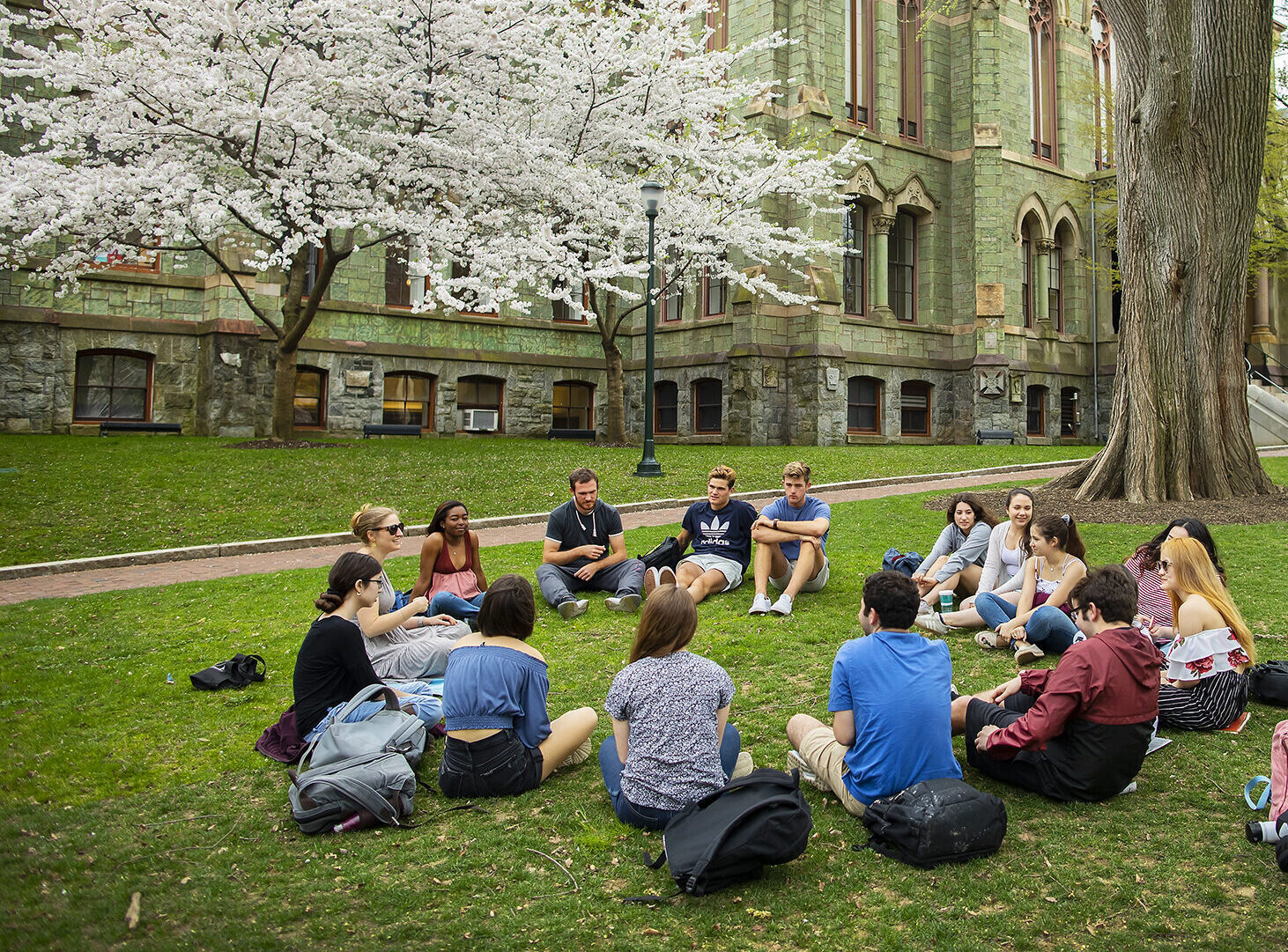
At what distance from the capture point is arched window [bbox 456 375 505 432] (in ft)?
86.3

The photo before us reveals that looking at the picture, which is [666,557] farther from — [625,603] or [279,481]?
[279,481]

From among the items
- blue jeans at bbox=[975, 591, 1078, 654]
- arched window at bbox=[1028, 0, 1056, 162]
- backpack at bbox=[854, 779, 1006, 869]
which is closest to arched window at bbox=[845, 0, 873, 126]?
arched window at bbox=[1028, 0, 1056, 162]

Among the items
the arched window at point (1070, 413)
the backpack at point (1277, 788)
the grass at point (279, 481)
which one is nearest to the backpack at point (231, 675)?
the backpack at point (1277, 788)

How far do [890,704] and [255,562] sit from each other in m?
8.92

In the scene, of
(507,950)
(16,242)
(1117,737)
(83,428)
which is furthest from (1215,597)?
(83,428)

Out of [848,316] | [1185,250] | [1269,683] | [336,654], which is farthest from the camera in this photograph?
[848,316]

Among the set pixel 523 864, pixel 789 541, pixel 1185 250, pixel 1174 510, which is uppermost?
pixel 1185 250

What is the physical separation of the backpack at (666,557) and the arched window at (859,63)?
21635mm

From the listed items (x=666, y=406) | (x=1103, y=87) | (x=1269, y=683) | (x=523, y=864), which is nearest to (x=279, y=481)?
(x=523, y=864)

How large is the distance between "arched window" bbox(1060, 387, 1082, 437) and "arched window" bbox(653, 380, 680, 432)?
1360cm

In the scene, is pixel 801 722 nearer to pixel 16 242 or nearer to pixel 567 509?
pixel 567 509

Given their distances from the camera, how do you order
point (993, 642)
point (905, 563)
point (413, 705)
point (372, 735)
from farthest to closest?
1. point (905, 563)
2. point (993, 642)
3. point (413, 705)
4. point (372, 735)

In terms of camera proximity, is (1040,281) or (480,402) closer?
(480,402)

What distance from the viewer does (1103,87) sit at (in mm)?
32156
